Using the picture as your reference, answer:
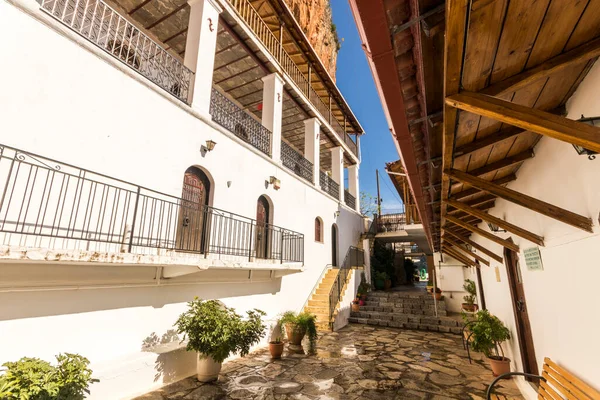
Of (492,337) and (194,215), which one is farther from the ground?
(194,215)

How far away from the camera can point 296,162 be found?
11836 millimetres

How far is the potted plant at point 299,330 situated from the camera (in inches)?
303

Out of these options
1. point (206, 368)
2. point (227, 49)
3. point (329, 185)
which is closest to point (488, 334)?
point (206, 368)

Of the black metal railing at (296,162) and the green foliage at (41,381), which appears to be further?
the black metal railing at (296,162)

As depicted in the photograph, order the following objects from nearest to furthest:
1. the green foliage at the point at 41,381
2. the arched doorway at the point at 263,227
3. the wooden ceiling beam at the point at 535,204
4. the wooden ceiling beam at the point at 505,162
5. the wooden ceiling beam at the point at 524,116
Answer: the wooden ceiling beam at the point at 524,116 → the wooden ceiling beam at the point at 535,204 → the green foliage at the point at 41,381 → the wooden ceiling beam at the point at 505,162 → the arched doorway at the point at 263,227

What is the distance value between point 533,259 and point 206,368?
5755 mm

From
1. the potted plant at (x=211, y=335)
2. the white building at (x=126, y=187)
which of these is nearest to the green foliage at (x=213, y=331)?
the potted plant at (x=211, y=335)

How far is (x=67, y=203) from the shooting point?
4.38 m

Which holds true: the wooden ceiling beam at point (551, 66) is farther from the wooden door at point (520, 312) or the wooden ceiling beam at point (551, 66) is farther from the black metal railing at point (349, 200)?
the black metal railing at point (349, 200)

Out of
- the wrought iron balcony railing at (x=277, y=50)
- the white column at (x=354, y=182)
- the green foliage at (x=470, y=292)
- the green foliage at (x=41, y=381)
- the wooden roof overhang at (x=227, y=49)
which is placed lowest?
the green foliage at (x=41, y=381)

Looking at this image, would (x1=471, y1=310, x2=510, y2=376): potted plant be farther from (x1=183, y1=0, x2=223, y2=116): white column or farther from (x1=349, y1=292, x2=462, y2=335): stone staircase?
(x1=183, y1=0, x2=223, y2=116): white column

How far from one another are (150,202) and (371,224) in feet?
49.4

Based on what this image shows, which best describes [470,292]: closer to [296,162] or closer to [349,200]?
[349,200]

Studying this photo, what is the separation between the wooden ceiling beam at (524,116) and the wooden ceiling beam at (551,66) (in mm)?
355
